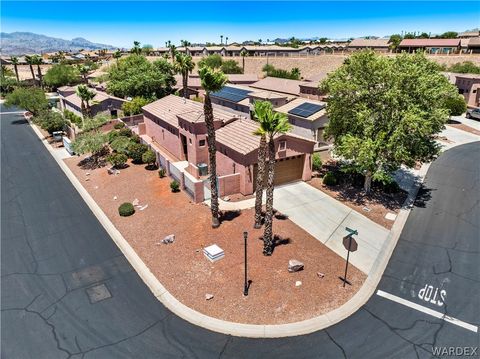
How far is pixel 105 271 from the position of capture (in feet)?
62.4

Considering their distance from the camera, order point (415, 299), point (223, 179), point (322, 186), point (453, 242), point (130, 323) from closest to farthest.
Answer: point (130, 323)
point (415, 299)
point (453, 242)
point (223, 179)
point (322, 186)

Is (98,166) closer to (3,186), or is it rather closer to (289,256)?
(3,186)

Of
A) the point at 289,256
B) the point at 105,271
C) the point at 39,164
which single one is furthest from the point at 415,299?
the point at 39,164

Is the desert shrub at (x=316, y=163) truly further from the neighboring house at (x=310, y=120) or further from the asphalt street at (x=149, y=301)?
the asphalt street at (x=149, y=301)

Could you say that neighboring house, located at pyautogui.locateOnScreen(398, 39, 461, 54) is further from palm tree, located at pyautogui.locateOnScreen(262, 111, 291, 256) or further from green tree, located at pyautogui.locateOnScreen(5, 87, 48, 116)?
palm tree, located at pyautogui.locateOnScreen(262, 111, 291, 256)

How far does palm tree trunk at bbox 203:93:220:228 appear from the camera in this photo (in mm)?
20150

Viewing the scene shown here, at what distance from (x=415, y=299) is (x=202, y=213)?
47.8 feet

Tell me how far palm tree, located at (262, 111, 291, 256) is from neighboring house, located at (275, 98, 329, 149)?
70.3ft

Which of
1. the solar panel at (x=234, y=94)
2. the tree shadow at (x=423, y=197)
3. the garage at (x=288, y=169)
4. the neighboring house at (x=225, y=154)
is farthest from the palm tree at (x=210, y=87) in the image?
the solar panel at (x=234, y=94)

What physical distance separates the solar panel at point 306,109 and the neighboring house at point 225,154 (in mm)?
10869

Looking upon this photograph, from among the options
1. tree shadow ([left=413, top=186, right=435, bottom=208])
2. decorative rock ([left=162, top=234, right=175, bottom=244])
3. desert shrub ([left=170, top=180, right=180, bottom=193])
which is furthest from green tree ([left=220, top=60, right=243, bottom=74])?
decorative rock ([left=162, top=234, right=175, bottom=244])

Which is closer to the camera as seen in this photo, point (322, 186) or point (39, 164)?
point (322, 186)

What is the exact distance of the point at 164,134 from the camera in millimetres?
39188

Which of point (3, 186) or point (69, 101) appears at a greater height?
point (69, 101)
